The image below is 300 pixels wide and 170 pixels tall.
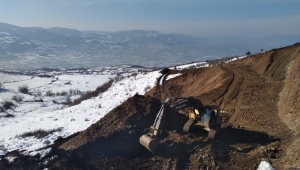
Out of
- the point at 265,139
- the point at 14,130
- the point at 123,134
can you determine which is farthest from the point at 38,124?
the point at 265,139

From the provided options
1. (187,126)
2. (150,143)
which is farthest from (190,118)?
(150,143)

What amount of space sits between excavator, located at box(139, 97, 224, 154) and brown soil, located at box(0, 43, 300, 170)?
1.61ft

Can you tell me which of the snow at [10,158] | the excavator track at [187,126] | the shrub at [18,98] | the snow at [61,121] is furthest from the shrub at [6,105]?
the excavator track at [187,126]

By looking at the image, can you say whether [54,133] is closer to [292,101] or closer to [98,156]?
[98,156]

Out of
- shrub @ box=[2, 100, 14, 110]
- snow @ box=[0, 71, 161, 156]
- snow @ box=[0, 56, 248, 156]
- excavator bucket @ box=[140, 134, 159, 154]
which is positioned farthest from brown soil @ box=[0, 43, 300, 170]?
shrub @ box=[2, 100, 14, 110]

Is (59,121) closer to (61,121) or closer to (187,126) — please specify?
(61,121)

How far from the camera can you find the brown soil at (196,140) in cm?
1256

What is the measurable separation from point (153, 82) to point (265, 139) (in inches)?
766

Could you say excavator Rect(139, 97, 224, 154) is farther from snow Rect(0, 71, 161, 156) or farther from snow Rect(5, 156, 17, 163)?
snow Rect(5, 156, 17, 163)

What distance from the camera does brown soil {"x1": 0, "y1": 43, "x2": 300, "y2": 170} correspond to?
12562 millimetres

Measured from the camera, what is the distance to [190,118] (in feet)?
50.2

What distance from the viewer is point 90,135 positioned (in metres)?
15.1

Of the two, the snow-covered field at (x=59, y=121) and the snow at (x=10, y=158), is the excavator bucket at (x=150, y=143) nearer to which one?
the snow-covered field at (x=59, y=121)

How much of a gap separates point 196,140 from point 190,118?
1509 millimetres
